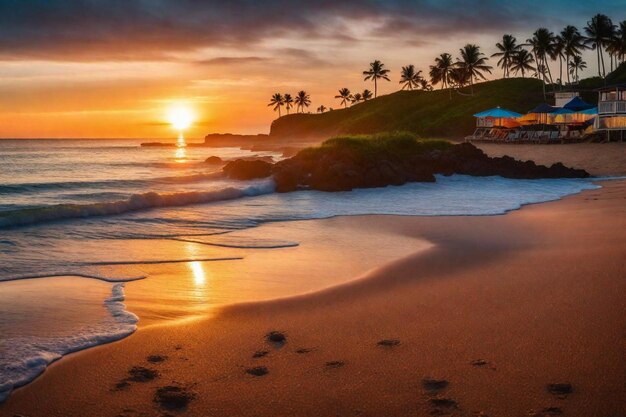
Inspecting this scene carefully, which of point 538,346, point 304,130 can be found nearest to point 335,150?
point 538,346

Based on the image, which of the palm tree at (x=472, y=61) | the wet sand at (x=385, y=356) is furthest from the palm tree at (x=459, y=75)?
the wet sand at (x=385, y=356)

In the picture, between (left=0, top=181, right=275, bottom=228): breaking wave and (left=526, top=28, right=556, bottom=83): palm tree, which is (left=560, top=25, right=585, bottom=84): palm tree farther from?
(left=0, top=181, right=275, bottom=228): breaking wave

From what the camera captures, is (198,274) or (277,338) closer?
(277,338)

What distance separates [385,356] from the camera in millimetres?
4797

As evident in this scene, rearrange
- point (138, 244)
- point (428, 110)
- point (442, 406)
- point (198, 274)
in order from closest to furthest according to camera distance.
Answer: point (442, 406)
point (198, 274)
point (138, 244)
point (428, 110)

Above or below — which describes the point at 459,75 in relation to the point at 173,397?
above

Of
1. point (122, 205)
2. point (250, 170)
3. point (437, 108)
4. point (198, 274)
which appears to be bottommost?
point (198, 274)

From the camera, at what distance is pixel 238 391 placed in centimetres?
419

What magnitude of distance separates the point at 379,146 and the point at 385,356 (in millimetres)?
24164

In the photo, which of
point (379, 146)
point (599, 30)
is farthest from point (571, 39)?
point (379, 146)

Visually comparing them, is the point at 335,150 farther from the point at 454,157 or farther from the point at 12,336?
the point at 12,336

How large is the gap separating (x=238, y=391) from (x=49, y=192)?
25567 mm

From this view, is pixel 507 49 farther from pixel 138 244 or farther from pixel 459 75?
pixel 138 244

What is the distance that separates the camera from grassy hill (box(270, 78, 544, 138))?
272 ft
